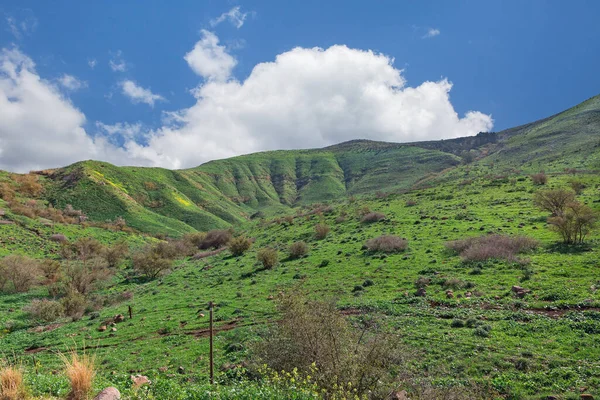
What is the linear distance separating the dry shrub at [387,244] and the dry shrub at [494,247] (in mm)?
4643

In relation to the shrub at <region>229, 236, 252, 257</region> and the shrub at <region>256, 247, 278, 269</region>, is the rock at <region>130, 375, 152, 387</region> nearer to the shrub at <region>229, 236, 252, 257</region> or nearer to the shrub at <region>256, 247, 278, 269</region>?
the shrub at <region>256, 247, 278, 269</region>

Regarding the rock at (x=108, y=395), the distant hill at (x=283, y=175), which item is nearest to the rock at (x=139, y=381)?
the rock at (x=108, y=395)

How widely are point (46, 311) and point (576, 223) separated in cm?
4105

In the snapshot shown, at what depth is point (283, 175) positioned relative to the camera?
530 feet

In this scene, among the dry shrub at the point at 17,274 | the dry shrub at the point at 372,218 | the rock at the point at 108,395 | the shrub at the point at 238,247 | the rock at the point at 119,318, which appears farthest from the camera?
the dry shrub at the point at 372,218

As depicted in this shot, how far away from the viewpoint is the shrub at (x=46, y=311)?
952 inches

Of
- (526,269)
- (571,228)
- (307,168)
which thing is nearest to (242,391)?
(526,269)

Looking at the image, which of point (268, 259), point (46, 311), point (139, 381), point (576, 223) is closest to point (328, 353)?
point (139, 381)

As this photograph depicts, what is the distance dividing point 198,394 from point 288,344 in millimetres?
3302

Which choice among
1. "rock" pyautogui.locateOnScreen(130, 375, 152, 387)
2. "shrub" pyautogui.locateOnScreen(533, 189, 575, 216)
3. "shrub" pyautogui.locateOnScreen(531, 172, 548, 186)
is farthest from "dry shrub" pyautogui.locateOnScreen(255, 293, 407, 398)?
"shrub" pyautogui.locateOnScreen(531, 172, 548, 186)

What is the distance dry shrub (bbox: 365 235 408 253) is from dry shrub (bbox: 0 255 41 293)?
34403 mm

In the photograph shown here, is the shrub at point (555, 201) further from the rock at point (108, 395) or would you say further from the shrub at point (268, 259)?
the rock at point (108, 395)

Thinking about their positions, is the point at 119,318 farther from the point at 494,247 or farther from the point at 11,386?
the point at 494,247

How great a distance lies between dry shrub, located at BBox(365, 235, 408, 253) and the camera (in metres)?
31.0
